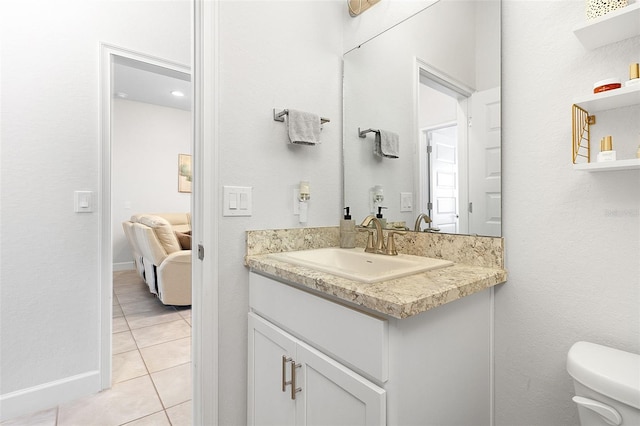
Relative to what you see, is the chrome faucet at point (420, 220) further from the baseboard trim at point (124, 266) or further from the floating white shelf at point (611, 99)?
the baseboard trim at point (124, 266)

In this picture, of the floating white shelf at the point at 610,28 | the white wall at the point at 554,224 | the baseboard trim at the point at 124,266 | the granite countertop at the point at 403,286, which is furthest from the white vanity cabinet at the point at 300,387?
the baseboard trim at the point at 124,266

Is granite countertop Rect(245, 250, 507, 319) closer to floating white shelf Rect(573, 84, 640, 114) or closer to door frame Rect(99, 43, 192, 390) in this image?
floating white shelf Rect(573, 84, 640, 114)

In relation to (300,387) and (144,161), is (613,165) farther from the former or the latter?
(144,161)

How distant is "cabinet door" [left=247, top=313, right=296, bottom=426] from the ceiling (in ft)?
11.8

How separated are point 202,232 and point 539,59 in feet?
4.44

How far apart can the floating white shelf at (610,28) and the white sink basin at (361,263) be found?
0.77 m

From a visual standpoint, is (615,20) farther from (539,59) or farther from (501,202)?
(501,202)

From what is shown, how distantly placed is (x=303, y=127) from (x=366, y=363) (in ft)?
3.42

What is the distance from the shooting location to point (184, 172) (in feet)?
19.1

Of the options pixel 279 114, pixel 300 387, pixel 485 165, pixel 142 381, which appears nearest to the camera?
pixel 300 387

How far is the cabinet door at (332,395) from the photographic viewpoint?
0.83 meters

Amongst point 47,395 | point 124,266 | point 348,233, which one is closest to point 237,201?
point 348,233

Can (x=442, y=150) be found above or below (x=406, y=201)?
above

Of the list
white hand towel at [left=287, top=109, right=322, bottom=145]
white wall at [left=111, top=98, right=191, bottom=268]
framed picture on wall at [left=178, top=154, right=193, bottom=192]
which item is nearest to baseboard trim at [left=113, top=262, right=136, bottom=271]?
white wall at [left=111, top=98, right=191, bottom=268]
